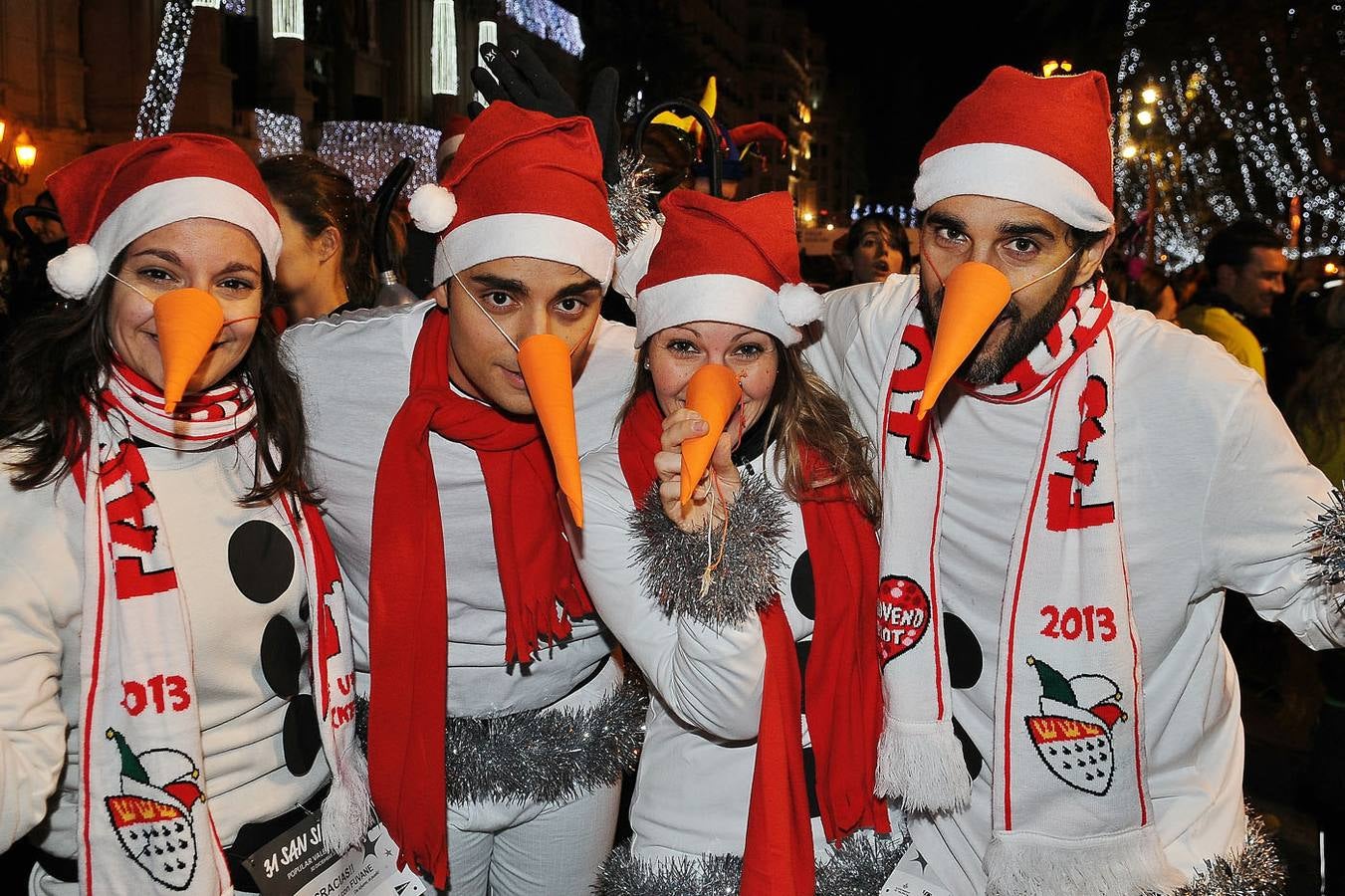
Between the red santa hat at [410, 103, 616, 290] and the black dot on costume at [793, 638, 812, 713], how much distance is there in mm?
1083

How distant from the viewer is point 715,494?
8.22 ft

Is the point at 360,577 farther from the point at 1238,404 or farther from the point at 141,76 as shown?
the point at 141,76

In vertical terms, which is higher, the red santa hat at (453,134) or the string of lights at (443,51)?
the string of lights at (443,51)

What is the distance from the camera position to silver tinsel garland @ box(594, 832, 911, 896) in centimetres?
259

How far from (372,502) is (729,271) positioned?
1.12 meters

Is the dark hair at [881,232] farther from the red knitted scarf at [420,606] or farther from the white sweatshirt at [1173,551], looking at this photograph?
the red knitted scarf at [420,606]

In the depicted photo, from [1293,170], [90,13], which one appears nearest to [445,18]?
[90,13]

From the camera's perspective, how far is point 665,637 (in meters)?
2.62

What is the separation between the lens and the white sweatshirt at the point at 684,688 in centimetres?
247

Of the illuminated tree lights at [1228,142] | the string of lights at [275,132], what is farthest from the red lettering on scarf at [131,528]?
the string of lights at [275,132]

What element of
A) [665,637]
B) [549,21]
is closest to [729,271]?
[665,637]

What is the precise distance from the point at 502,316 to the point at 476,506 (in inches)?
20.5

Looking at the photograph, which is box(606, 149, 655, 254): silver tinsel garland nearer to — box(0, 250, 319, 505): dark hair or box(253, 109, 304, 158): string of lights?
box(0, 250, 319, 505): dark hair

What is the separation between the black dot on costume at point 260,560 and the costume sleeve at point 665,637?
2.25 feet
